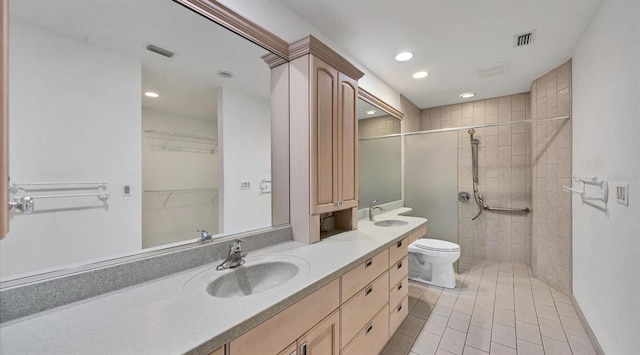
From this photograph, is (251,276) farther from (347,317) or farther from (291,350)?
(347,317)

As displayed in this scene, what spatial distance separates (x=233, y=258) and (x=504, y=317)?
2350 mm

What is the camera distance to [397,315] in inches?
73.1

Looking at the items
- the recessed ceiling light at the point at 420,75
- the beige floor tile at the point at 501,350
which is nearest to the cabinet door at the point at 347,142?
the recessed ceiling light at the point at 420,75

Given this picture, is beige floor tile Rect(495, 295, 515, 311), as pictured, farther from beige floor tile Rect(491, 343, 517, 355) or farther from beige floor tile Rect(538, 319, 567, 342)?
beige floor tile Rect(491, 343, 517, 355)

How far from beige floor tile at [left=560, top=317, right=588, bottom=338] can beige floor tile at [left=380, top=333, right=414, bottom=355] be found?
126 cm

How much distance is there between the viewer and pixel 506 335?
73.9 inches

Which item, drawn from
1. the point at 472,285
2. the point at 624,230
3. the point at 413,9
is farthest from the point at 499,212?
the point at 413,9

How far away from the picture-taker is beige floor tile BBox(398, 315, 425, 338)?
1.92m

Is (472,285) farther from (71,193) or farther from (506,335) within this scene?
(71,193)

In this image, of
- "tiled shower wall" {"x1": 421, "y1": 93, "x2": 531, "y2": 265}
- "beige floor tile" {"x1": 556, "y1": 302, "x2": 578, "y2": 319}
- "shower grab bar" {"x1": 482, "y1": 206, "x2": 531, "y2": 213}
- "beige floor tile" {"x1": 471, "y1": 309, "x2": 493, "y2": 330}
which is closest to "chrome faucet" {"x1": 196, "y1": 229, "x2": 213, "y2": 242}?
"beige floor tile" {"x1": 471, "y1": 309, "x2": 493, "y2": 330}

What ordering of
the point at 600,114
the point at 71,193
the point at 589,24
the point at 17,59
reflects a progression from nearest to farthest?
the point at 17,59
the point at 71,193
the point at 600,114
the point at 589,24

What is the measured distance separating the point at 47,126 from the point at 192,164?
54 centimetres

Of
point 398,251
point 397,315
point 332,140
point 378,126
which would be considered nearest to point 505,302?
point 397,315

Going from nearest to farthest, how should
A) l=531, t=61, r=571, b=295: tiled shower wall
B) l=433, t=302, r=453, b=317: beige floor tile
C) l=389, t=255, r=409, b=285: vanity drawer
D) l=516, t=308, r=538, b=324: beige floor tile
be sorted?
l=389, t=255, r=409, b=285: vanity drawer
l=516, t=308, r=538, b=324: beige floor tile
l=433, t=302, r=453, b=317: beige floor tile
l=531, t=61, r=571, b=295: tiled shower wall
